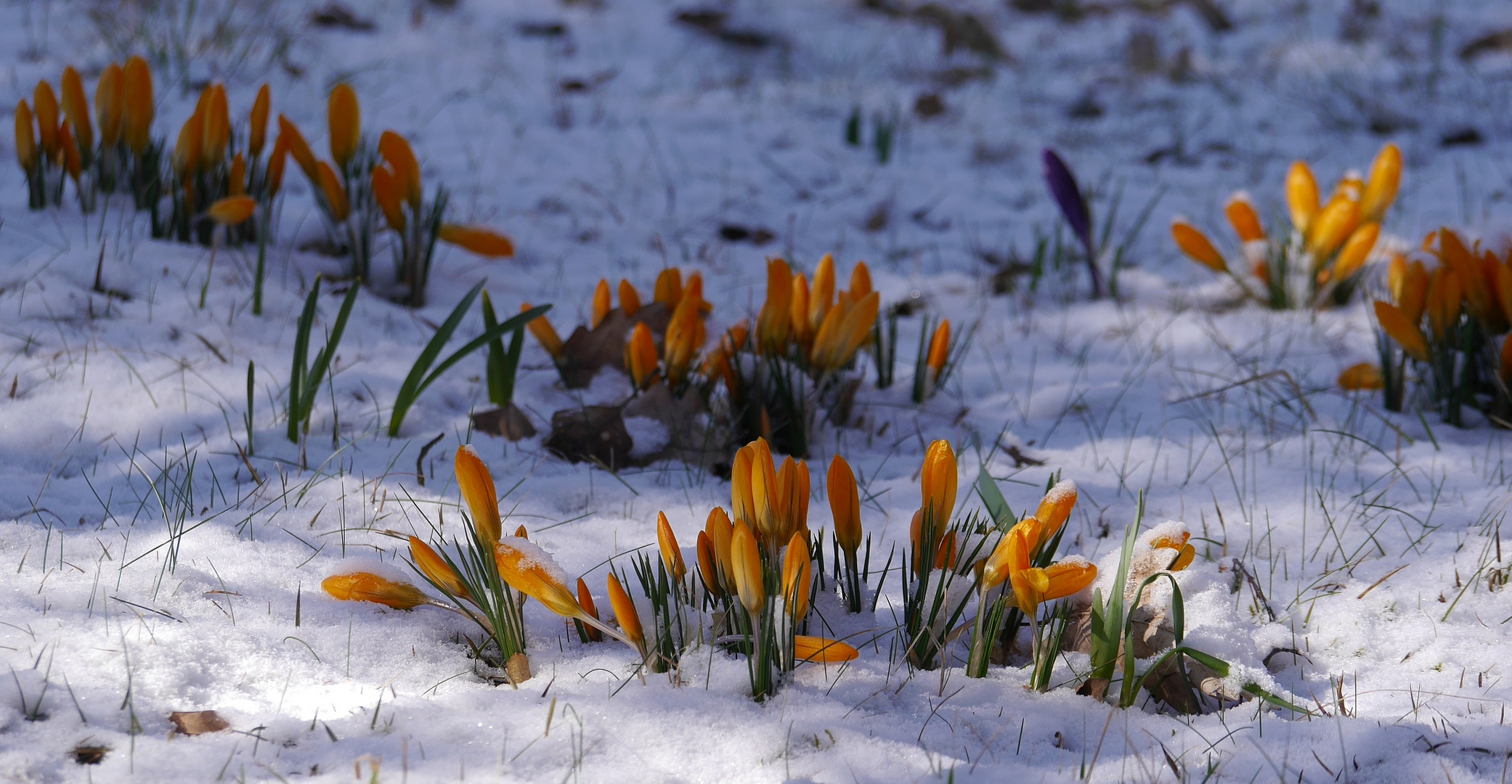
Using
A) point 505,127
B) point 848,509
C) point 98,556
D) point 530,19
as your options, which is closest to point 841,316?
point 848,509

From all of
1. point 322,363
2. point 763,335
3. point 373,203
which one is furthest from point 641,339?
point 373,203

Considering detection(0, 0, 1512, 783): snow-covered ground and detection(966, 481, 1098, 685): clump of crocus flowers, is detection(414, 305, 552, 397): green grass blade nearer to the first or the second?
detection(0, 0, 1512, 783): snow-covered ground

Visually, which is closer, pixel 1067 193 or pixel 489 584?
pixel 489 584

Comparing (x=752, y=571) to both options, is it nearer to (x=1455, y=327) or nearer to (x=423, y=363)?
(x=423, y=363)

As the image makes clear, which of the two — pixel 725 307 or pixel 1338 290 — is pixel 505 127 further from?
pixel 1338 290

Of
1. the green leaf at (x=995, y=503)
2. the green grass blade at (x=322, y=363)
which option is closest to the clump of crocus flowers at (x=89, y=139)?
the green grass blade at (x=322, y=363)

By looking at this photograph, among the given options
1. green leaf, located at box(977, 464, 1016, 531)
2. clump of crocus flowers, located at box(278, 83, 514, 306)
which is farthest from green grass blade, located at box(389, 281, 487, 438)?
green leaf, located at box(977, 464, 1016, 531)
